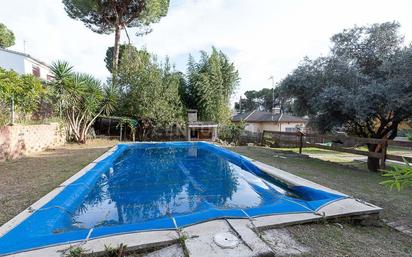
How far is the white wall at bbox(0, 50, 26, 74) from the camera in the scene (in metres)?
18.3

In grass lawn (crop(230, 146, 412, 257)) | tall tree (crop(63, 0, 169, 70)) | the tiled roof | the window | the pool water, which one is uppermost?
tall tree (crop(63, 0, 169, 70))

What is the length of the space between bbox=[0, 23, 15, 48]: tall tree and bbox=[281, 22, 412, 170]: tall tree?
1162 inches

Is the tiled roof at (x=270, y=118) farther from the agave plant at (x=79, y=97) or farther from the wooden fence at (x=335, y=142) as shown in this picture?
the agave plant at (x=79, y=97)

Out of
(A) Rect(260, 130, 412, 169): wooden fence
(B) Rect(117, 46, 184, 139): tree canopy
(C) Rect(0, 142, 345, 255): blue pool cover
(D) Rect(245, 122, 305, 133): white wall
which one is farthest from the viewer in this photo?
(D) Rect(245, 122, 305, 133): white wall

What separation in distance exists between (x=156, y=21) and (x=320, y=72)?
1370 centimetres

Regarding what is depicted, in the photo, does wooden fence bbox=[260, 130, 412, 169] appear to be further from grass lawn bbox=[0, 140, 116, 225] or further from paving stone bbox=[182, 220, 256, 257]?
grass lawn bbox=[0, 140, 116, 225]

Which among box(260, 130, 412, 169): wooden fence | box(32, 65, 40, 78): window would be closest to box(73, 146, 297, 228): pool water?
box(260, 130, 412, 169): wooden fence

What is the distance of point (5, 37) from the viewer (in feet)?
85.4

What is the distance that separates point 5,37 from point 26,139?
24.8m

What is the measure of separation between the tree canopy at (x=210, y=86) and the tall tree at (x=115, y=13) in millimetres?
4038

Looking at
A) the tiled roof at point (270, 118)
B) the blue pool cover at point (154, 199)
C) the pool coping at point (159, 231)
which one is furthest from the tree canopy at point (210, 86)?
the pool coping at point (159, 231)

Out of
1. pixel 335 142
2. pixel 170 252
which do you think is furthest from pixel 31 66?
pixel 170 252

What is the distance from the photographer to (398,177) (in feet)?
5.94

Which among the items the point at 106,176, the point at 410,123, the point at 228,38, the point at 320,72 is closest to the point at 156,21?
the point at 228,38
